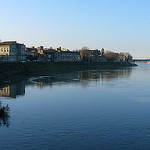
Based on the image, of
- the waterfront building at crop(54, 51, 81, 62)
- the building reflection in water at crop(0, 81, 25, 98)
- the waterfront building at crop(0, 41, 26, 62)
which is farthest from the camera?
the waterfront building at crop(54, 51, 81, 62)

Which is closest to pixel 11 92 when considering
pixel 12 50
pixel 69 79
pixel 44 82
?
pixel 44 82

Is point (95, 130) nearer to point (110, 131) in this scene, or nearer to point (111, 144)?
point (110, 131)

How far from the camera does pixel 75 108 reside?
25.5 meters

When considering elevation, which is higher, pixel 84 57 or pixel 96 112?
pixel 84 57

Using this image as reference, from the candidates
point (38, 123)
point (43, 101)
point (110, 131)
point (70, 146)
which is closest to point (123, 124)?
point (110, 131)

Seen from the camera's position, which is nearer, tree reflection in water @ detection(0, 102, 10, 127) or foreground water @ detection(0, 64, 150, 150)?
foreground water @ detection(0, 64, 150, 150)

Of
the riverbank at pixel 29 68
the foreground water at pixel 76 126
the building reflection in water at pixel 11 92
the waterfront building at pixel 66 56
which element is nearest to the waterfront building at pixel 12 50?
the riverbank at pixel 29 68

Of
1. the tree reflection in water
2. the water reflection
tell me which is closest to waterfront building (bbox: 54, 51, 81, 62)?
the water reflection

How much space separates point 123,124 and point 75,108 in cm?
783

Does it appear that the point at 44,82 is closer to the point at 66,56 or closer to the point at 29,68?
the point at 29,68

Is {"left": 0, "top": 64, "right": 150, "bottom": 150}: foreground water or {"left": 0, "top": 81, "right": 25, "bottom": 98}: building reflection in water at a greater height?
{"left": 0, "top": 81, "right": 25, "bottom": 98}: building reflection in water

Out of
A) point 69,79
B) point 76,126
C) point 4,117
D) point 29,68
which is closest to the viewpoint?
point 76,126

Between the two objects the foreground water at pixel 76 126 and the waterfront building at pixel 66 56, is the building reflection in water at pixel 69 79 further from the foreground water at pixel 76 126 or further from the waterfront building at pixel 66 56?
the waterfront building at pixel 66 56

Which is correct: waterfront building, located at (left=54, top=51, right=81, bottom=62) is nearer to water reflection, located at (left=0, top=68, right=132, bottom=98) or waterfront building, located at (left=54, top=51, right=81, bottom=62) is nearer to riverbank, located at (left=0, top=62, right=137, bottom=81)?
riverbank, located at (left=0, top=62, right=137, bottom=81)
